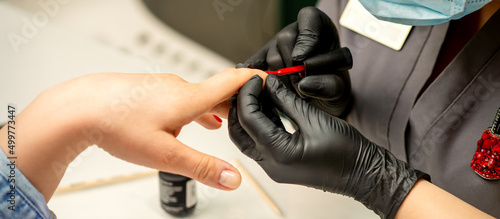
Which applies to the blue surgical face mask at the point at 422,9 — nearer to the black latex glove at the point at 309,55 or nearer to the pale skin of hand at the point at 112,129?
the black latex glove at the point at 309,55

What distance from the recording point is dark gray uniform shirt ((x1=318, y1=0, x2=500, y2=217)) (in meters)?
0.80

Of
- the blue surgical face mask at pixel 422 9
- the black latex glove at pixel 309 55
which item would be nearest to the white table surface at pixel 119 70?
the black latex glove at pixel 309 55

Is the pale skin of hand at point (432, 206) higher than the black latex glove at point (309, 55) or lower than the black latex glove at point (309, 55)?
lower

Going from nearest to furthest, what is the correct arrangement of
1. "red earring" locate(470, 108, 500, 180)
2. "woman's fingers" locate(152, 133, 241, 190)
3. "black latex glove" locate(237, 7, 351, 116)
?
"woman's fingers" locate(152, 133, 241, 190) < "red earring" locate(470, 108, 500, 180) < "black latex glove" locate(237, 7, 351, 116)

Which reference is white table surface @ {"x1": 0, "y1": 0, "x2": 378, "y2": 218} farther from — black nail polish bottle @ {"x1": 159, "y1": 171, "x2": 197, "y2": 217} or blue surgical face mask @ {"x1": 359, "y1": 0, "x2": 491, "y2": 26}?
blue surgical face mask @ {"x1": 359, "y1": 0, "x2": 491, "y2": 26}

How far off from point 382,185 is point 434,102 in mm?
306

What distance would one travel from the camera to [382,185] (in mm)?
709

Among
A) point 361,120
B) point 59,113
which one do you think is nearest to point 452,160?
point 361,120

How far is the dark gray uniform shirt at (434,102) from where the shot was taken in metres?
0.80

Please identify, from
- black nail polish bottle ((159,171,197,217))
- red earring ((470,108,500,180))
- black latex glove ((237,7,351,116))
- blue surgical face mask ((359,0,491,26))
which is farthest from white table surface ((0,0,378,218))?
blue surgical face mask ((359,0,491,26))

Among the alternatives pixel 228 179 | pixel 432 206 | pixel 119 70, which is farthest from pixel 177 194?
pixel 432 206

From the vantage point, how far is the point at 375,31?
1051 millimetres

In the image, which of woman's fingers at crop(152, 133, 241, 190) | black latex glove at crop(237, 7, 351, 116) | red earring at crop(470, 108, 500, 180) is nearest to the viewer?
woman's fingers at crop(152, 133, 241, 190)

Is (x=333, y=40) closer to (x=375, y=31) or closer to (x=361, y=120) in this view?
(x=375, y=31)
